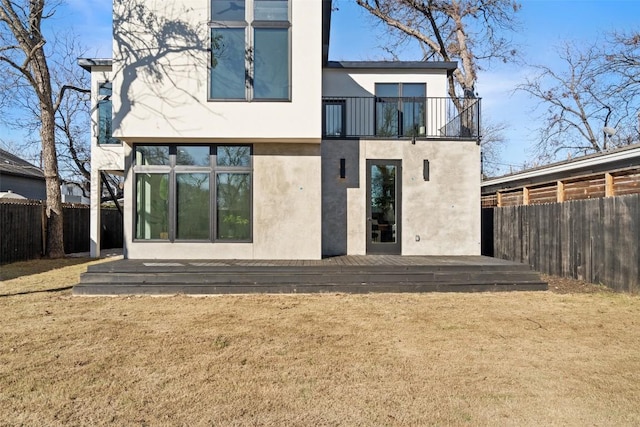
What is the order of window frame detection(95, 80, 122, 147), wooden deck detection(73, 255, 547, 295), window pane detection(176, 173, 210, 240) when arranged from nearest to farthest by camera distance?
wooden deck detection(73, 255, 547, 295) < window pane detection(176, 173, 210, 240) < window frame detection(95, 80, 122, 147)

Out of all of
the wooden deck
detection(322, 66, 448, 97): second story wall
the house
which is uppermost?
detection(322, 66, 448, 97): second story wall

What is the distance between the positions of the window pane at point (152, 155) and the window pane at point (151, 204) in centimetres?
28

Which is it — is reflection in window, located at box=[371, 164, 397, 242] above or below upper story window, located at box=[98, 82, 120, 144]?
below

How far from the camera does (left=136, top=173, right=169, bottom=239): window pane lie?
Result: 8719 mm

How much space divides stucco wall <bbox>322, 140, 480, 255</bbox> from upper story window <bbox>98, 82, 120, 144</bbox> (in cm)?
696

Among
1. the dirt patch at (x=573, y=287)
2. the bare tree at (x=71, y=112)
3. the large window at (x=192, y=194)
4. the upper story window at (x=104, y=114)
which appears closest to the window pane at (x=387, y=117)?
the large window at (x=192, y=194)

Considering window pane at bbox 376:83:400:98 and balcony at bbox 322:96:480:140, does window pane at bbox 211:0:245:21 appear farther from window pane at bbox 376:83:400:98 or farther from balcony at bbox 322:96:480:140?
window pane at bbox 376:83:400:98

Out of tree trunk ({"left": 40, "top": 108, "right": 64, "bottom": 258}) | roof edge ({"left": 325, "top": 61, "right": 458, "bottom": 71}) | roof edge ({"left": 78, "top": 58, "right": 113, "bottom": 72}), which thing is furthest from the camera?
tree trunk ({"left": 40, "top": 108, "right": 64, "bottom": 258})

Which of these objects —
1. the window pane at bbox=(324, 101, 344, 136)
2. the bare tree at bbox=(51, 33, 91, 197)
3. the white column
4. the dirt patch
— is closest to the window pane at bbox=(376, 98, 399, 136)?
the window pane at bbox=(324, 101, 344, 136)

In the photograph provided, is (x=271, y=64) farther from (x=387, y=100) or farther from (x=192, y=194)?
Result: (x=387, y=100)

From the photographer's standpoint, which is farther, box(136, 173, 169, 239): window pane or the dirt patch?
box(136, 173, 169, 239): window pane

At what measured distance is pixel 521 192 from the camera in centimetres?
1230

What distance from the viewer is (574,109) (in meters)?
20.5

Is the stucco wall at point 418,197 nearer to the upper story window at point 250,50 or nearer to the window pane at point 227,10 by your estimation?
the upper story window at point 250,50
